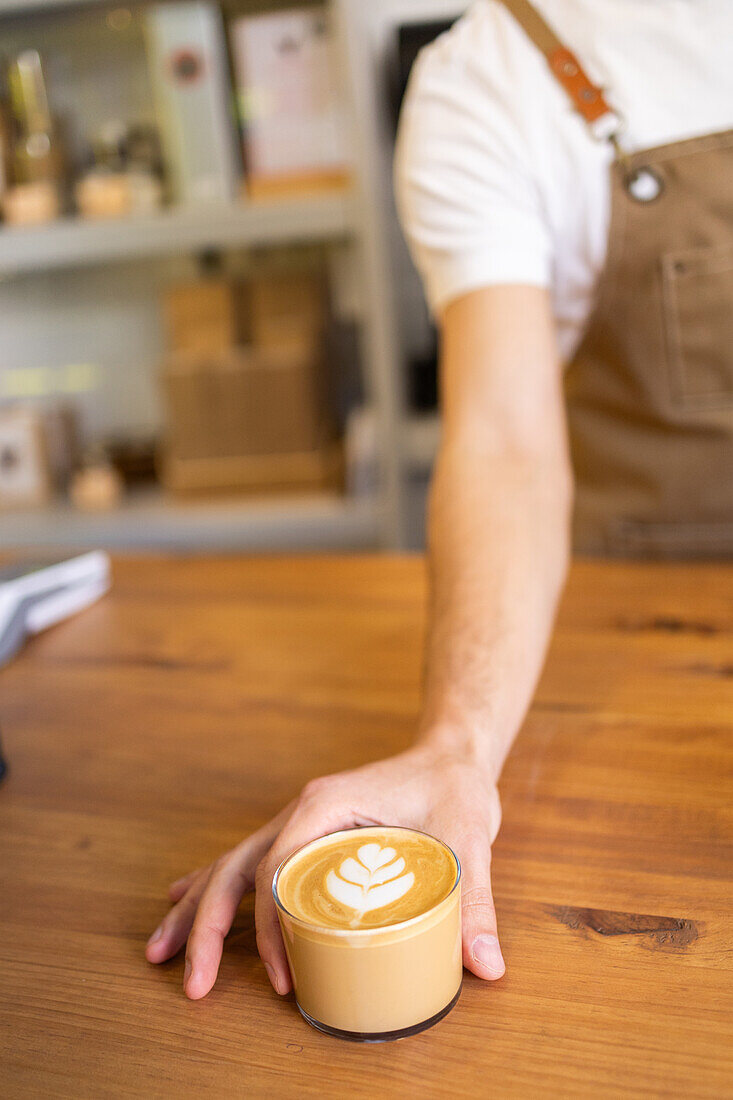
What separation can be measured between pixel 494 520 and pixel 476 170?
407 millimetres

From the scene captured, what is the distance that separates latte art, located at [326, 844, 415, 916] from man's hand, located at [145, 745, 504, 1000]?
5cm

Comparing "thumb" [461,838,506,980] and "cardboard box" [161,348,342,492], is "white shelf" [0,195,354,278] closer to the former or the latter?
"cardboard box" [161,348,342,492]

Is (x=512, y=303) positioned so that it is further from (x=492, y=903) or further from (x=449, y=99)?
(x=492, y=903)

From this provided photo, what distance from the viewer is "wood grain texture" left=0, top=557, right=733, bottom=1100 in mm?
453

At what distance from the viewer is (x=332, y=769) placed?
72 cm

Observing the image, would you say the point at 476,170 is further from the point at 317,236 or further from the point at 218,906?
the point at 317,236

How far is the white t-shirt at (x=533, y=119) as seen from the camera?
1021 millimetres

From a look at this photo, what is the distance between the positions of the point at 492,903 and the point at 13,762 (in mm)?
436

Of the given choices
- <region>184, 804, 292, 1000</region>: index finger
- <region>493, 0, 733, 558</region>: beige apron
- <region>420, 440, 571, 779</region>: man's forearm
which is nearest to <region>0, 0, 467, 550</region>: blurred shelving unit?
<region>493, 0, 733, 558</region>: beige apron

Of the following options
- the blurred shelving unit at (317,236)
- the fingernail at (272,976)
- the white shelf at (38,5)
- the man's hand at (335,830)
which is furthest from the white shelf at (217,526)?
the fingernail at (272,976)

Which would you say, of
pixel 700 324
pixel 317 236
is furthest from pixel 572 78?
pixel 317 236

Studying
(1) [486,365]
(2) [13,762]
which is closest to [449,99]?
(1) [486,365]

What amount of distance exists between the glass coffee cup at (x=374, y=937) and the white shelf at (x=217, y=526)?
1.68 m

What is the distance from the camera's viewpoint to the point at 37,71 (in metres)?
2.17
